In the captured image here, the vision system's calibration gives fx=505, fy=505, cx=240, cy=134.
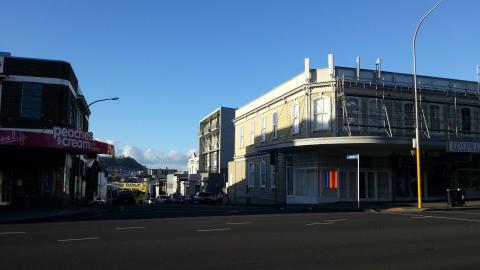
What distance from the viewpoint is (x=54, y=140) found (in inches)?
1101

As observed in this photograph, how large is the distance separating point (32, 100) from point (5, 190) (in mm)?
5851

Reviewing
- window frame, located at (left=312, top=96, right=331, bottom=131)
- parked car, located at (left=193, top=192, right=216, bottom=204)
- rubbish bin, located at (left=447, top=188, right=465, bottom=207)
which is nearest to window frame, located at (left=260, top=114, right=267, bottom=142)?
window frame, located at (left=312, top=96, right=331, bottom=131)

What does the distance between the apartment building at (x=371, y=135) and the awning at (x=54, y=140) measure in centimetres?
1336

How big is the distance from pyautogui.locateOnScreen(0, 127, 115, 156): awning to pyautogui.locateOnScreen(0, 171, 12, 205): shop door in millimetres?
3822

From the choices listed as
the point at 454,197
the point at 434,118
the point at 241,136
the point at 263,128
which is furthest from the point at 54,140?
the point at 241,136

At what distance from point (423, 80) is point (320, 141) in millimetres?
12541

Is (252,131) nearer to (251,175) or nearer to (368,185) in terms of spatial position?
(251,175)

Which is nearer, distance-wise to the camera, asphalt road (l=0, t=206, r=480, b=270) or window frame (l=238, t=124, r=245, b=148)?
asphalt road (l=0, t=206, r=480, b=270)

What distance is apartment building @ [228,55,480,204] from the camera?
35.5 m

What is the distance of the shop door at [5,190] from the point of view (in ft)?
101

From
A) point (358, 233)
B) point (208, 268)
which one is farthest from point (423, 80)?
point (208, 268)

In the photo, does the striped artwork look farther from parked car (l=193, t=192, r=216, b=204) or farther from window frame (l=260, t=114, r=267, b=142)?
parked car (l=193, t=192, r=216, b=204)

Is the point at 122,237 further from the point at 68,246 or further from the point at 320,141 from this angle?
the point at 320,141

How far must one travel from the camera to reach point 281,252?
11.3 metres
